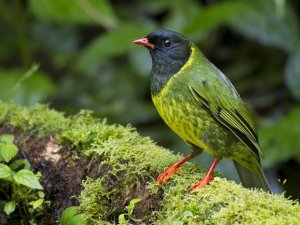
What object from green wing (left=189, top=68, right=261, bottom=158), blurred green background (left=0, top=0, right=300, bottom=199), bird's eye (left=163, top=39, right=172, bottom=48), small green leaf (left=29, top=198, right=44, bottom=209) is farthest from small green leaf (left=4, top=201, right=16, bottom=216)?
blurred green background (left=0, top=0, right=300, bottom=199)

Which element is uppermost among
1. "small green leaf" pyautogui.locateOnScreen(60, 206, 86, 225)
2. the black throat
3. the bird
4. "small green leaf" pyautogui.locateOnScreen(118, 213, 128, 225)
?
the black throat

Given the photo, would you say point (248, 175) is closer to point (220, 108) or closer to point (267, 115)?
point (220, 108)

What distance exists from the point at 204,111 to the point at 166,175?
0.51 meters

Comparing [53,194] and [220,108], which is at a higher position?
[220,108]

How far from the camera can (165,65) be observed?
3699mm

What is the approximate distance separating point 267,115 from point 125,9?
227 centimetres

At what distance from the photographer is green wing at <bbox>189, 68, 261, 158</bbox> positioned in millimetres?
3461

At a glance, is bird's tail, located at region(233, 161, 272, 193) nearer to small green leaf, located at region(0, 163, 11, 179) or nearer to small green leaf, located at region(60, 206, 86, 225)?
small green leaf, located at region(60, 206, 86, 225)

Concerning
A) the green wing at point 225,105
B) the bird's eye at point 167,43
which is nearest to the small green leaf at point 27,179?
the green wing at point 225,105

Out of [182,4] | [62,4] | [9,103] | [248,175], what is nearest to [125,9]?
[182,4]

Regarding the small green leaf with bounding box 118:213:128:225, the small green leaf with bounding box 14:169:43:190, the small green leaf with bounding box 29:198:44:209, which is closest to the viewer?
the small green leaf with bounding box 118:213:128:225

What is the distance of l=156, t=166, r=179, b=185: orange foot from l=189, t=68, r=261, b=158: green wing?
1.35 ft

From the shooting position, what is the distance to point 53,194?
11.5ft

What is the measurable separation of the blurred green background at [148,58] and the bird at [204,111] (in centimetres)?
123
